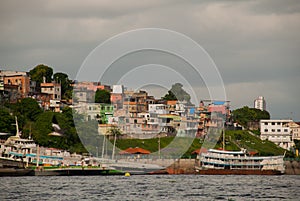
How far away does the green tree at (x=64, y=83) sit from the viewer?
19250 cm

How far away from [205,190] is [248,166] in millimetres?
52987

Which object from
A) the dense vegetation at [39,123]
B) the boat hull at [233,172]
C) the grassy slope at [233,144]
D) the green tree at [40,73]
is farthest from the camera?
the green tree at [40,73]

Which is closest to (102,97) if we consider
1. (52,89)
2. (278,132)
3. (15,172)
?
(52,89)

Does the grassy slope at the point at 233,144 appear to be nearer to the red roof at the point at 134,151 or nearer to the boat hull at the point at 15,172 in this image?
the red roof at the point at 134,151

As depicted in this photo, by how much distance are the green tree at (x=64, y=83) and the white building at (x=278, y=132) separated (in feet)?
161

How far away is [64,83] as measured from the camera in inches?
7653

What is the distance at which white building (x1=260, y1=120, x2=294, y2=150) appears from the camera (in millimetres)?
190500

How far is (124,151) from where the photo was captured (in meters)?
146

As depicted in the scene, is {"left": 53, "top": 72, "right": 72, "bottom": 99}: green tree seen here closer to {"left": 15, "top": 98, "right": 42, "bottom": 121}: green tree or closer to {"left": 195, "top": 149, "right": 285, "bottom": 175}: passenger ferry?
{"left": 15, "top": 98, "right": 42, "bottom": 121}: green tree

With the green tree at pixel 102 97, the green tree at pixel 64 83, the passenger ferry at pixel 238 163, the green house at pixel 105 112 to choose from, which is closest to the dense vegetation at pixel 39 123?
the green house at pixel 105 112

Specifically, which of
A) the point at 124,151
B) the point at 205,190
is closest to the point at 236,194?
the point at 205,190

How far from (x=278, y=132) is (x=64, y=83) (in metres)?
Result: 54.8

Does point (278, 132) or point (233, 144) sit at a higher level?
point (278, 132)

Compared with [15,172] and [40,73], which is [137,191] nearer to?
[15,172]
